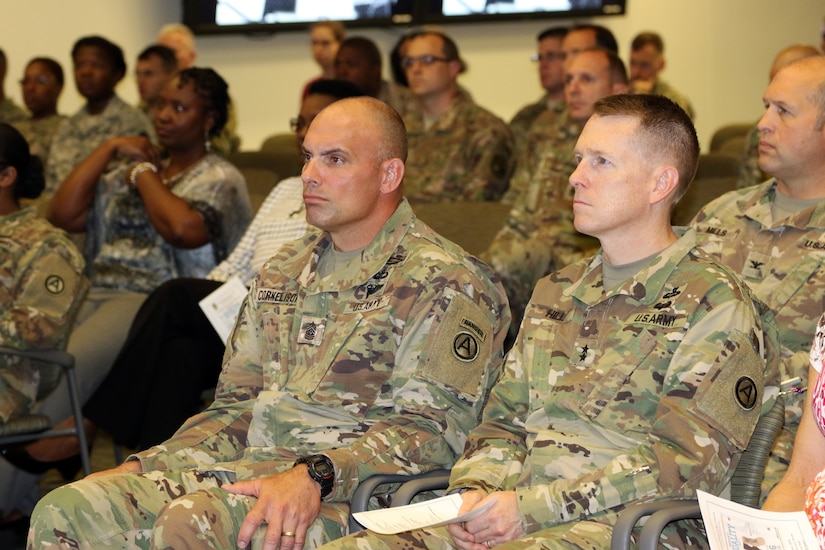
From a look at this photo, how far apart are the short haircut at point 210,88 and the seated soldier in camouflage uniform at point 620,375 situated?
231 cm

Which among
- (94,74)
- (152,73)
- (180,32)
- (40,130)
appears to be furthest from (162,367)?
(180,32)

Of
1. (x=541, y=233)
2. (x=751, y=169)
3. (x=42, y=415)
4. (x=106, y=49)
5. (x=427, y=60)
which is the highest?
(x=106, y=49)

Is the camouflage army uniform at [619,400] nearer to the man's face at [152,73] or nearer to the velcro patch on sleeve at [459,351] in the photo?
the velcro patch on sleeve at [459,351]

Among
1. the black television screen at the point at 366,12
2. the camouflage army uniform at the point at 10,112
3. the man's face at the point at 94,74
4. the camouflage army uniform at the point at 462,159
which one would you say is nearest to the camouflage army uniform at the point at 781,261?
the camouflage army uniform at the point at 462,159

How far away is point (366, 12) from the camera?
7.87 meters

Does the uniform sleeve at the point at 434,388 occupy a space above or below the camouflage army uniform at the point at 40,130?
below

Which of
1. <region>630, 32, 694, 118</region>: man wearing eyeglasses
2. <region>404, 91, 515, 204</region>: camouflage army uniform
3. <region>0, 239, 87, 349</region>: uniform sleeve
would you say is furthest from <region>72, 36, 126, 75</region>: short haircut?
<region>630, 32, 694, 118</region>: man wearing eyeglasses

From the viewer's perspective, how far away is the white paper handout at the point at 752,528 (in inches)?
65.4

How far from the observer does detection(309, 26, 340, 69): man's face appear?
6770mm

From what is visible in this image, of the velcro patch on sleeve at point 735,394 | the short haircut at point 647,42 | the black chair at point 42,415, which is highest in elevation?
the short haircut at point 647,42

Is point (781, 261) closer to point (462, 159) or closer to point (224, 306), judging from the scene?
point (224, 306)

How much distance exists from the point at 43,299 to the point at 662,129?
2181 mm

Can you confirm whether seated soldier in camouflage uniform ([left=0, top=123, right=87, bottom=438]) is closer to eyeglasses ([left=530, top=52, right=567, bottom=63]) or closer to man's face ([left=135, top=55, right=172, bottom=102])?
man's face ([left=135, top=55, right=172, bottom=102])

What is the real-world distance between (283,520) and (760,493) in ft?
3.03
